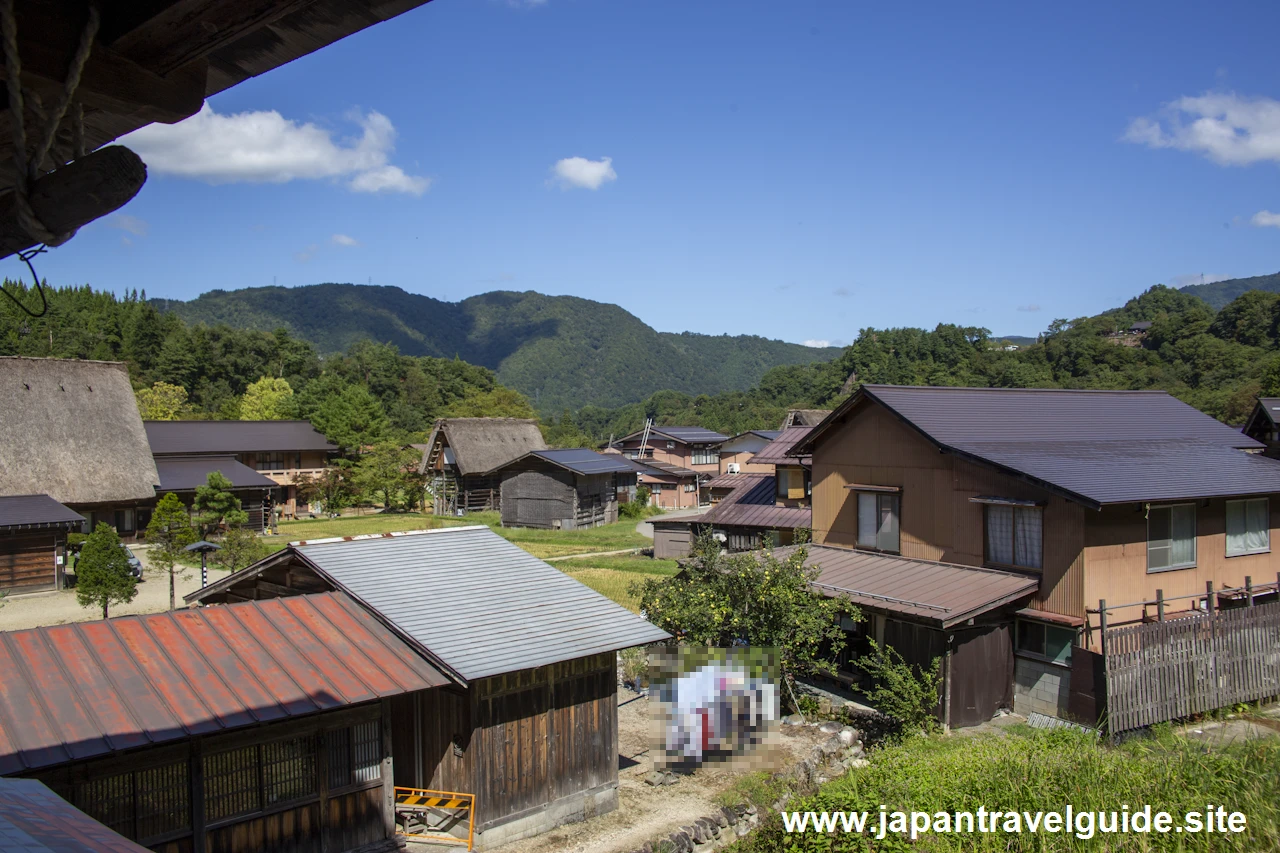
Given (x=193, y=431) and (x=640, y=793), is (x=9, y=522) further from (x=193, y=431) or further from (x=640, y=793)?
(x=640, y=793)

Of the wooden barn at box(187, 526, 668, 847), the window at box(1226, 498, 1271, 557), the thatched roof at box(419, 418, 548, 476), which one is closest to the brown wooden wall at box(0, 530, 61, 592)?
the wooden barn at box(187, 526, 668, 847)

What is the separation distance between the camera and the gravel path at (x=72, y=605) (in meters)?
24.7

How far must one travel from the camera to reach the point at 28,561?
97.3ft

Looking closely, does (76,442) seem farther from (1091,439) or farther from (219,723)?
(1091,439)

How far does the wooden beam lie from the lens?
2723mm

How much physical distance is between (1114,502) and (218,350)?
76.2 meters

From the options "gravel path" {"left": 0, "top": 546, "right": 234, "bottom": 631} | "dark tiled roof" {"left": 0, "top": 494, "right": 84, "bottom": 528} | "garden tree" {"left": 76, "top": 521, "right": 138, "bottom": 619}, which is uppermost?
"dark tiled roof" {"left": 0, "top": 494, "right": 84, "bottom": 528}

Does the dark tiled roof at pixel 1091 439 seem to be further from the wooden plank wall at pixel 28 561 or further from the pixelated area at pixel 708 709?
the wooden plank wall at pixel 28 561

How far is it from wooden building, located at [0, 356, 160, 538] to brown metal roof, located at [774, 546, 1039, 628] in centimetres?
3206

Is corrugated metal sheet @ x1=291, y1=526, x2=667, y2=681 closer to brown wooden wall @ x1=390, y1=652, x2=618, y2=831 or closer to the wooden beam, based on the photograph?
brown wooden wall @ x1=390, y1=652, x2=618, y2=831

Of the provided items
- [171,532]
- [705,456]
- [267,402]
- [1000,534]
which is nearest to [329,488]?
[267,402]

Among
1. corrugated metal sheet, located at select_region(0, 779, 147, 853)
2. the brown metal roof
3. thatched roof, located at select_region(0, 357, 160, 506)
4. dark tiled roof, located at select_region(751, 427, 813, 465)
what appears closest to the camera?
corrugated metal sheet, located at select_region(0, 779, 147, 853)

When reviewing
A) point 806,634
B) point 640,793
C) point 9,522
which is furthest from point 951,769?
point 9,522

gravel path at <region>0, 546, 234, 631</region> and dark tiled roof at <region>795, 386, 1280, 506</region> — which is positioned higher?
dark tiled roof at <region>795, 386, 1280, 506</region>
